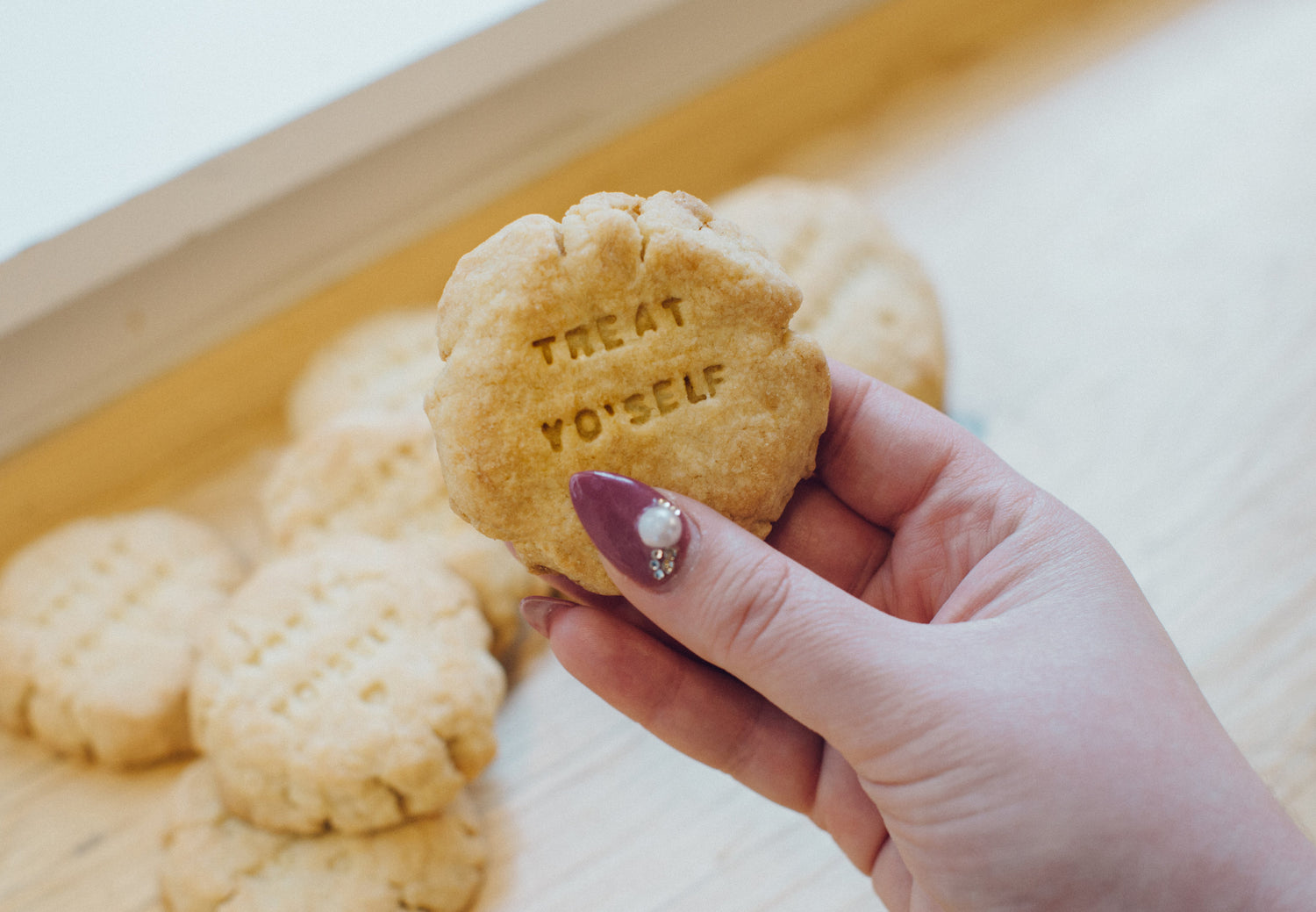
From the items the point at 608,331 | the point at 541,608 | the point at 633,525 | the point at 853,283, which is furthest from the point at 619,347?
the point at 853,283

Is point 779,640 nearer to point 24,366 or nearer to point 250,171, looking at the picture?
point 250,171

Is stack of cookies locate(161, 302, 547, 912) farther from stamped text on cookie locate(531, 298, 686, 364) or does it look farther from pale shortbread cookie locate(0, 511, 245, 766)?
stamped text on cookie locate(531, 298, 686, 364)

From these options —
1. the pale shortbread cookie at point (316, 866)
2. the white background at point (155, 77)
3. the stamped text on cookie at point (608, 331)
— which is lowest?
the pale shortbread cookie at point (316, 866)

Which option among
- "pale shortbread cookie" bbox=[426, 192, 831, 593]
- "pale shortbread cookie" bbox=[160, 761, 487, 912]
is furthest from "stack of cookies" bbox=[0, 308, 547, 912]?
"pale shortbread cookie" bbox=[426, 192, 831, 593]

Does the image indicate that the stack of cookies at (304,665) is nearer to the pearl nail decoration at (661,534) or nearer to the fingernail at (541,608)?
the fingernail at (541,608)

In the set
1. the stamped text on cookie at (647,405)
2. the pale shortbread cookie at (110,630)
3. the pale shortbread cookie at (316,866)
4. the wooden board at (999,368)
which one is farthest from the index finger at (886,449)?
the pale shortbread cookie at (110,630)

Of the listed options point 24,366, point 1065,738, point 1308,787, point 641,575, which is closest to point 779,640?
point 641,575
